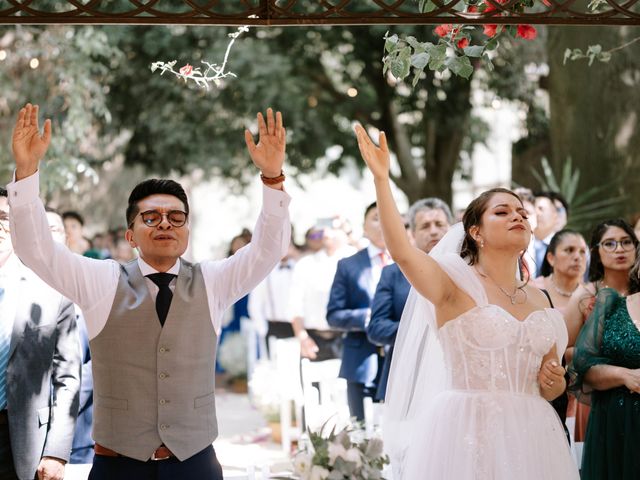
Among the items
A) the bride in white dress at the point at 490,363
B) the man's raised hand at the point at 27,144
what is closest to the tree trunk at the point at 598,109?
the bride in white dress at the point at 490,363

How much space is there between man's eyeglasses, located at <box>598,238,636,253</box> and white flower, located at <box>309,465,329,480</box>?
2.38m

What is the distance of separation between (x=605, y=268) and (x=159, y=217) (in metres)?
2.96

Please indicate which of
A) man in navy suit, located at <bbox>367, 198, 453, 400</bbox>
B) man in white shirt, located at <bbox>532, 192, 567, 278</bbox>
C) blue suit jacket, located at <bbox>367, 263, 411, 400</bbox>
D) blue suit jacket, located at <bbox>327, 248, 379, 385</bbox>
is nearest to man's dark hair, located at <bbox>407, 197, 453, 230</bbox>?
man in navy suit, located at <bbox>367, 198, 453, 400</bbox>

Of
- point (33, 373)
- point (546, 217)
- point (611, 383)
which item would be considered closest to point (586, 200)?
point (546, 217)

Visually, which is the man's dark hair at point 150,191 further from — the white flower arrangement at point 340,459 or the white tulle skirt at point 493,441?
the white tulle skirt at point 493,441

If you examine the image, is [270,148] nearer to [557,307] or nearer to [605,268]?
[605,268]

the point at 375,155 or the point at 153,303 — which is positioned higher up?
the point at 375,155

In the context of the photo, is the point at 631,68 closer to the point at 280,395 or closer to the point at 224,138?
the point at 280,395

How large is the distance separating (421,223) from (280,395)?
3.43 m

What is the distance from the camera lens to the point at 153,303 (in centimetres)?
392

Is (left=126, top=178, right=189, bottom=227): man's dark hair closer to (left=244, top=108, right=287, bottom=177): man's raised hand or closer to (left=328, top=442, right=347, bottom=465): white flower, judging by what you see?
(left=244, top=108, right=287, bottom=177): man's raised hand

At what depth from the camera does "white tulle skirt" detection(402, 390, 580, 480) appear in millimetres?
4301

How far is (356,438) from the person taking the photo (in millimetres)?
4621

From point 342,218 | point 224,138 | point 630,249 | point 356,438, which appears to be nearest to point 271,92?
point 224,138
